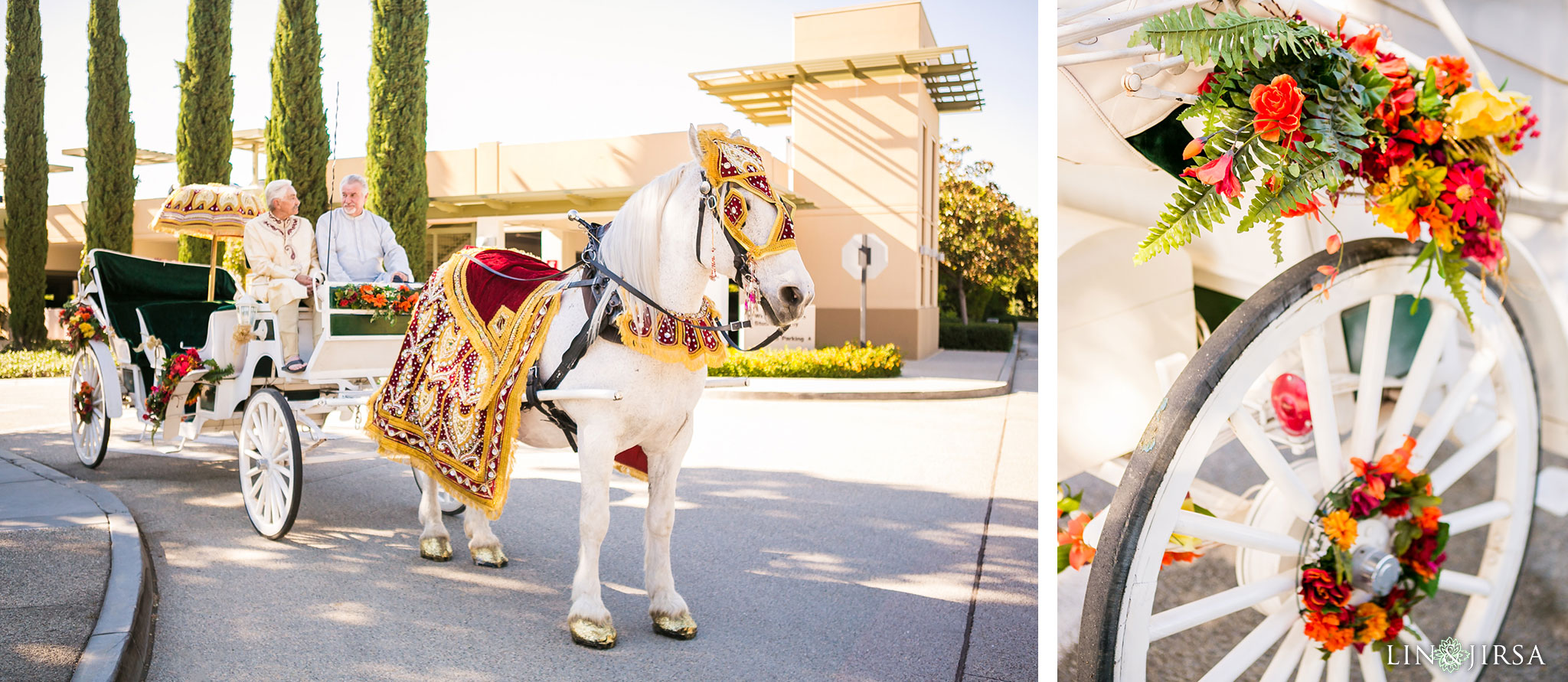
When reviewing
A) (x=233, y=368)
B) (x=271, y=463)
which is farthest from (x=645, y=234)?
(x=233, y=368)

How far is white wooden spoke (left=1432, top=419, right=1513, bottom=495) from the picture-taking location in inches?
59.7

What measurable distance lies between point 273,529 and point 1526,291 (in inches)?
192

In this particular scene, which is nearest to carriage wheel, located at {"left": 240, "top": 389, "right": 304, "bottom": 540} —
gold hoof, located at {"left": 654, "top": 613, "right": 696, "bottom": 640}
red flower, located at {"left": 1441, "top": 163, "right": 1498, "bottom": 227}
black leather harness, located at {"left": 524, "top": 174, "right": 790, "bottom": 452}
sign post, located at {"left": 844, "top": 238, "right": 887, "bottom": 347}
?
black leather harness, located at {"left": 524, "top": 174, "right": 790, "bottom": 452}

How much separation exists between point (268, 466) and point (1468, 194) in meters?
4.85

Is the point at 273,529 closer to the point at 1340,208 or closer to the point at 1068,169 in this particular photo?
the point at 1068,169

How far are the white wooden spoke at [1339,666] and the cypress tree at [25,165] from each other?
6.92 metres

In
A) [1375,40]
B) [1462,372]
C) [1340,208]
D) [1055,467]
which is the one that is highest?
[1375,40]

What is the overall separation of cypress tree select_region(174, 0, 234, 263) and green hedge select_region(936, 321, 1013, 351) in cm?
1655

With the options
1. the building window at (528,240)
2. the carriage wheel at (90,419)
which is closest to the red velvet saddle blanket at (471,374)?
the carriage wheel at (90,419)

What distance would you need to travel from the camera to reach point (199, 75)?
9.79 meters

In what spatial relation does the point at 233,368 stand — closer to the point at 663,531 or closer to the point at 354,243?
the point at 354,243

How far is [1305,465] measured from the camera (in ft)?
5.24

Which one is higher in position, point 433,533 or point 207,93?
point 207,93

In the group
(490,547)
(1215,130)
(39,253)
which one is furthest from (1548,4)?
(39,253)
